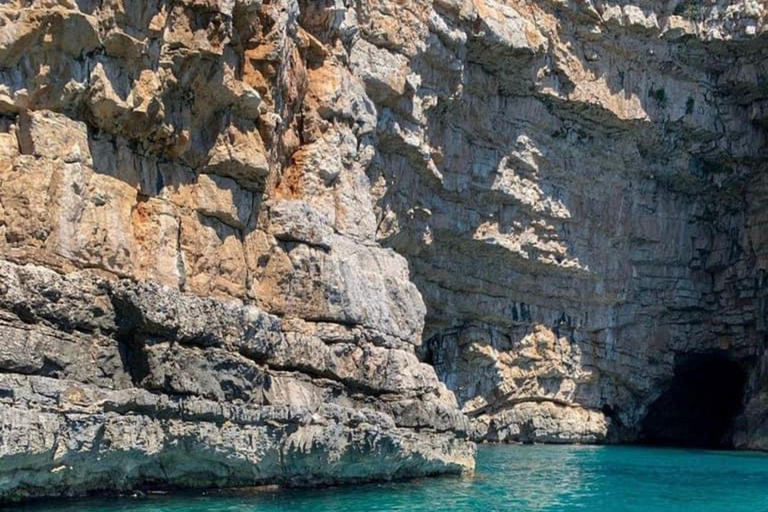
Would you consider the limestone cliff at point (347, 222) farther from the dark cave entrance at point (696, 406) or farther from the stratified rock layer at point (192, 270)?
the dark cave entrance at point (696, 406)

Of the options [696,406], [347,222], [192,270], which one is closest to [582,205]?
[696,406]

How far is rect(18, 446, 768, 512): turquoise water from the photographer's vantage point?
59.0 feet

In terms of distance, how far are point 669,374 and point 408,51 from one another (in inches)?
866

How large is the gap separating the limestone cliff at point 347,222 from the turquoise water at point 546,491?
0.65m

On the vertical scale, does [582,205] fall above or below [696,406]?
above

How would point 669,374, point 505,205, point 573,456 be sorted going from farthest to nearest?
point 669,374 → point 505,205 → point 573,456

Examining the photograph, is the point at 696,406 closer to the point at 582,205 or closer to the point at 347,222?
the point at 582,205

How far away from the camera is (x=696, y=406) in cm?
5022

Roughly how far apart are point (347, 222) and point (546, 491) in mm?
7639

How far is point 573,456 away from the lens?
35.7m

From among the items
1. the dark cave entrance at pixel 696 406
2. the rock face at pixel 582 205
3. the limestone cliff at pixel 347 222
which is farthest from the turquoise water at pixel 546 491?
the dark cave entrance at pixel 696 406

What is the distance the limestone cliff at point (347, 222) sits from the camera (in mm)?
17031

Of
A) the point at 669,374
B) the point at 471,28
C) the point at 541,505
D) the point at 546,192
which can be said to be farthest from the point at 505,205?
the point at 541,505

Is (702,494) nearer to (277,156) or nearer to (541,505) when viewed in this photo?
(541,505)
